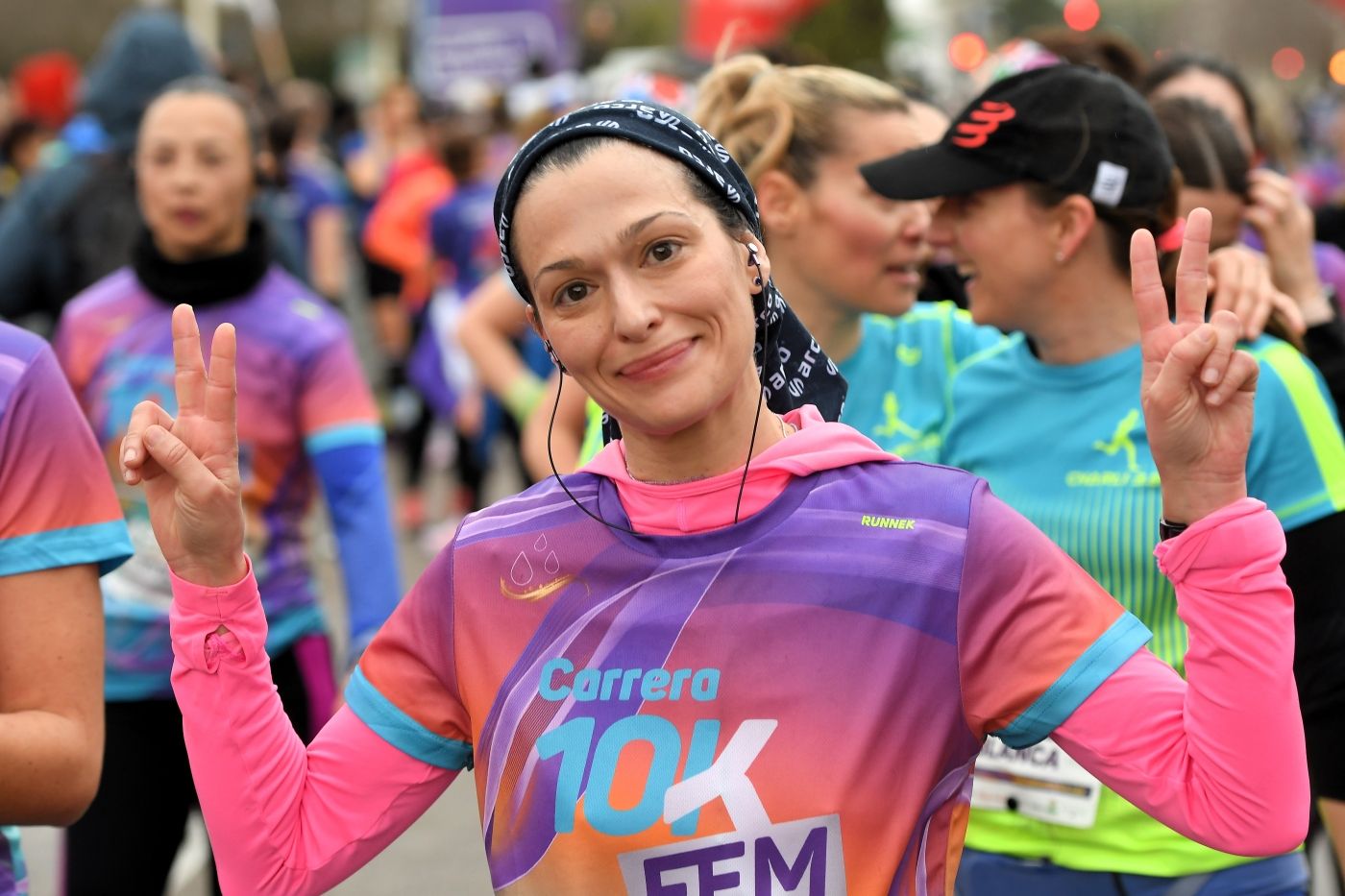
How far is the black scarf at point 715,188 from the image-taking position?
2361 mm

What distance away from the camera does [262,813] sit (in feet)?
7.68

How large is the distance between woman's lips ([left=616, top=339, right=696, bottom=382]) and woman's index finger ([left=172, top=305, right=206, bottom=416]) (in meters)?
0.53

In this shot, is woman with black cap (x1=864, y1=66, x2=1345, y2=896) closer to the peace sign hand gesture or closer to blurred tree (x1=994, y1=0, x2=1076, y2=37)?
the peace sign hand gesture

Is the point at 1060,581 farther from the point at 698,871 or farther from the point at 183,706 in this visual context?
the point at 183,706

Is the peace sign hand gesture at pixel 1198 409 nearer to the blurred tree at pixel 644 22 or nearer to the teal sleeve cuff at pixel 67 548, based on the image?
the teal sleeve cuff at pixel 67 548

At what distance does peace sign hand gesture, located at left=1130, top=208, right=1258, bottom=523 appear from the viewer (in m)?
2.08

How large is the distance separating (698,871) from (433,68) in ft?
57.2

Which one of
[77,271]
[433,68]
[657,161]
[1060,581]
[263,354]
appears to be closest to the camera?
[1060,581]

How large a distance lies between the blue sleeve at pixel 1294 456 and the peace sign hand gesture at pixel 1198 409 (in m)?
1.03

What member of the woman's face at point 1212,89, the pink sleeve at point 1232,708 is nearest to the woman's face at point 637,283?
the pink sleeve at point 1232,708

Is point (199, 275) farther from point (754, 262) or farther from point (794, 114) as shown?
point (754, 262)

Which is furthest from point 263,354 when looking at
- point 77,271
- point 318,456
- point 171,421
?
point 171,421

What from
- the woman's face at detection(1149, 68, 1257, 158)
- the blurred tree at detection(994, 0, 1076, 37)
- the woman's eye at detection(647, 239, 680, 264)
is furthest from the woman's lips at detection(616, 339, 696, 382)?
the blurred tree at detection(994, 0, 1076, 37)

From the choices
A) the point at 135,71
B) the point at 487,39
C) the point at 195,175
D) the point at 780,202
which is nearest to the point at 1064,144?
the point at 780,202
